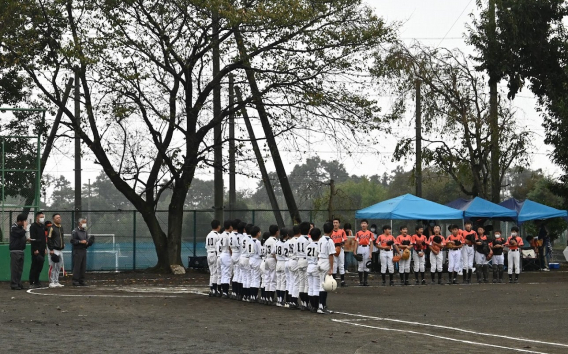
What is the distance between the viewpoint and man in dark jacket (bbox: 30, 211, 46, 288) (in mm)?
25016

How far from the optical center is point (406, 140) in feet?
120

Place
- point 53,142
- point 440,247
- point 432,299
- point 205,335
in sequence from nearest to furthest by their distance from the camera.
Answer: point 205,335 < point 432,299 < point 440,247 < point 53,142

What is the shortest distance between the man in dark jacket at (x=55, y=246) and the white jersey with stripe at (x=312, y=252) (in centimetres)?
962

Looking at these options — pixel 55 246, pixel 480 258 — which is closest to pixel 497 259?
pixel 480 258

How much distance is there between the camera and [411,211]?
3056 cm

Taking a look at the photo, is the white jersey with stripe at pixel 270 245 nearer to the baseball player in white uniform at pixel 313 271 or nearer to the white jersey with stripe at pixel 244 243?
the white jersey with stripe at pixel 244 243

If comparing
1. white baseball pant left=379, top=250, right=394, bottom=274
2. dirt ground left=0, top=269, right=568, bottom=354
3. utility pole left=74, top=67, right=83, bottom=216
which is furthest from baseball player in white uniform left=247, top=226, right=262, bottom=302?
utility pole left=74, top=67, right=83, bottom=216

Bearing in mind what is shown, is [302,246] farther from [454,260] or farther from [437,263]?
[454,260]

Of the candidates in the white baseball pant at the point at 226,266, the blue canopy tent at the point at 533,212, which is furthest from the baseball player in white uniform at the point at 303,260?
the blue canopy tent at the point at 533,212

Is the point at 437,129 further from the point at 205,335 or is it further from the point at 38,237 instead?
the point at 205,335

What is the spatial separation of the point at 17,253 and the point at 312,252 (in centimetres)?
1002

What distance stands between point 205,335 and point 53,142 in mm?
21820

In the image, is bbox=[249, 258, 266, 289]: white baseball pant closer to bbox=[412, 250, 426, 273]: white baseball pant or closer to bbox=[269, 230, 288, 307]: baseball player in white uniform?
bbox=[269, 230, 288, 307]: baseball player in white uniform

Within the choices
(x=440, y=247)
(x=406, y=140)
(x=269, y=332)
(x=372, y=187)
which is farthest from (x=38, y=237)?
(x=372, y=187)
